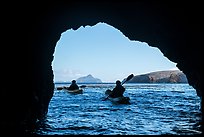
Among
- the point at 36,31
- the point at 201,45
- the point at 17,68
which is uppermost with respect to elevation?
the point at 36,31

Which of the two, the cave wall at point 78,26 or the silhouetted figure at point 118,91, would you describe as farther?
the silhouetted figure at point 118,91

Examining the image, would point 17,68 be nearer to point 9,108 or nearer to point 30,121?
point 9,108

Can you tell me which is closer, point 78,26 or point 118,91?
point 78,26

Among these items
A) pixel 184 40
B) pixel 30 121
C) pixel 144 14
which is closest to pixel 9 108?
pixel 30 121

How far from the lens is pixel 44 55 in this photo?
67.6 feet

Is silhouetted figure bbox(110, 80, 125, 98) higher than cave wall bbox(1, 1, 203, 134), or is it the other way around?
cave wall bbox(1, 1, 203, 134)

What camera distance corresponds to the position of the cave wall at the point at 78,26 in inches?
576

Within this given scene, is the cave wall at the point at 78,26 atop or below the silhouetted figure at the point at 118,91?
atop

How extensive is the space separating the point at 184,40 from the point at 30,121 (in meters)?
13.7

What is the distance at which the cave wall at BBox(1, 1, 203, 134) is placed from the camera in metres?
14.6

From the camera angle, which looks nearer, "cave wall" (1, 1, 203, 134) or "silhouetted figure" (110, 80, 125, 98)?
"cave wall" (1, 1, 203, 134)

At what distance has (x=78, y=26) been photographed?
73.4ft

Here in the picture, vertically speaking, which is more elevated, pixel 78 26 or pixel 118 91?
pixel 78 26

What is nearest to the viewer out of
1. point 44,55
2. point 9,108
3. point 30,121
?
point 9,108
